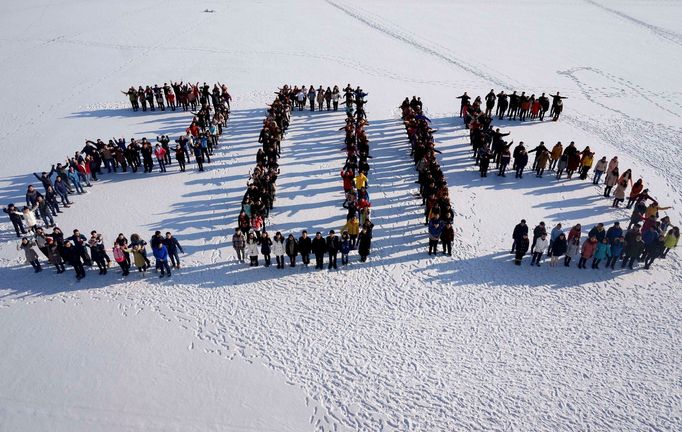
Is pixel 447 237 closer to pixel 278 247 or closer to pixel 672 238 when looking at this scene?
pixel 278 247

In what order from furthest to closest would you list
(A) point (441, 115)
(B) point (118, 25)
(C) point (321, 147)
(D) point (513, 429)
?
1. (B) point (118, 25)
2. (A) point (441, 115)
3. (C) point (321, 147)
4. (D) point (513, 429)

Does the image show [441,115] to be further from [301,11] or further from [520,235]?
[301,11]

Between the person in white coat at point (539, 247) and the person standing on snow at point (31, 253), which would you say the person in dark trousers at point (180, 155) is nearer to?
the person standing on snow at point (31, 253)

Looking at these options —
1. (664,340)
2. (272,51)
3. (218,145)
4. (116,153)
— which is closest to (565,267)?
(664,340)

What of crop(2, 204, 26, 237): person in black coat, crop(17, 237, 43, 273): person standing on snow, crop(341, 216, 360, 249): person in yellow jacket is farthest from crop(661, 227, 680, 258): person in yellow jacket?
crop(2, 204, 26, 237): person in black coat

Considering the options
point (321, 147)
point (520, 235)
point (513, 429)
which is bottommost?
point (513, 429)

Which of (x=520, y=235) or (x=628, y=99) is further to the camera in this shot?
(x=628, y=99)

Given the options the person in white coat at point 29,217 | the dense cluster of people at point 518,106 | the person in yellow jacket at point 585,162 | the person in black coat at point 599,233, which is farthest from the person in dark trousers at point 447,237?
the person in white coat at point 29,217

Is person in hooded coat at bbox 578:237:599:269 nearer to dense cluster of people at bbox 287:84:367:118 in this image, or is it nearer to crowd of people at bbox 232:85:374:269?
crowd of people at bbox 232:85:374:269
